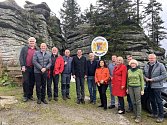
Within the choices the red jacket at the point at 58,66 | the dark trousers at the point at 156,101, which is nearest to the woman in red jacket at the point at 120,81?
the dark trousers at the point at 156,101

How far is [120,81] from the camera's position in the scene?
28.2 feet

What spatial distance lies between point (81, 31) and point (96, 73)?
15611 mm

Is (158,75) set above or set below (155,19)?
below

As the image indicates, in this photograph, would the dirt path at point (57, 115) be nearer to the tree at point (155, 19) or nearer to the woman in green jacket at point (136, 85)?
the woman in green jacket at point (136, 85)

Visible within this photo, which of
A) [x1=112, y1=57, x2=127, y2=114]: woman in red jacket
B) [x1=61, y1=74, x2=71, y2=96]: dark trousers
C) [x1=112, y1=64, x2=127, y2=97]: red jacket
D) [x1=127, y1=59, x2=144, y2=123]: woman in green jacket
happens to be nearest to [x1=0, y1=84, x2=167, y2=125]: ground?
[x1=127, y1=59, x2=144, y2=123]: woman in green jacket

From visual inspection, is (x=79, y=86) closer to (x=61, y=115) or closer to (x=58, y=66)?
(x=58, y=66)

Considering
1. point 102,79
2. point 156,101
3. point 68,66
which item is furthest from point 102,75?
point 156,101

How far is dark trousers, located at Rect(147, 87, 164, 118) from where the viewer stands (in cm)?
805

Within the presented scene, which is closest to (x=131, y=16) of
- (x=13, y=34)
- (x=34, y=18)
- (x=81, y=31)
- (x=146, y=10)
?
(x=81, y=31)

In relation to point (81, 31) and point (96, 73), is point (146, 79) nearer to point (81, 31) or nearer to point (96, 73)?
point (96, 73)

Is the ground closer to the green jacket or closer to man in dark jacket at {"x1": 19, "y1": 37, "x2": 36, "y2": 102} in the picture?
man in dark jacket at {"x1": 19, "y1": 37, "x2": 36, "y2": 102}

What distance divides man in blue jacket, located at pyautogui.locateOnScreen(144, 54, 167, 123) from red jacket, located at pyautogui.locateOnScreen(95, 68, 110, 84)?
144 centimetres

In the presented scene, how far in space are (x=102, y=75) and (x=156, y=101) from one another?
2.08 meters

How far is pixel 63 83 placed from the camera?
9875 millimetres
